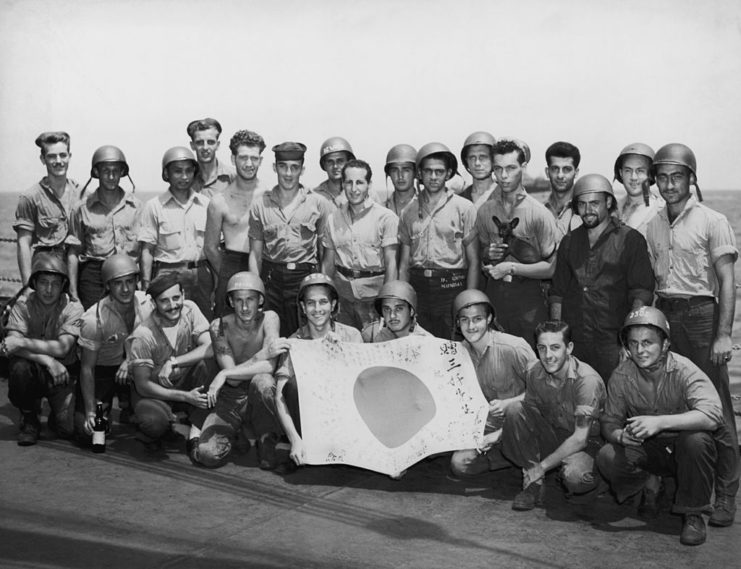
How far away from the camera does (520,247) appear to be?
22.7ft

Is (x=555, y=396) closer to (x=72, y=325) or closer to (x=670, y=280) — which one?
(x=670, y=280)

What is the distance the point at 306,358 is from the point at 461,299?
105 centimetres

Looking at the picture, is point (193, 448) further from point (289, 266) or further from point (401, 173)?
point (401, 173)

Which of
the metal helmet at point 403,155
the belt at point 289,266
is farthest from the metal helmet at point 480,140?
the belt at point 289,266

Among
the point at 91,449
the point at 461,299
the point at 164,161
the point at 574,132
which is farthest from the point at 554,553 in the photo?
the point at 574,132

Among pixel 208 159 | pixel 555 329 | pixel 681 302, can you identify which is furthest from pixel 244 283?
pixel 681 302

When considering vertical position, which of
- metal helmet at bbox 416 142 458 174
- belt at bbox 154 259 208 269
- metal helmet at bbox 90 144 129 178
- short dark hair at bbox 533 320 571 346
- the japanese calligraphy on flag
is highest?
metal helmet at bbox 416 142 458 174

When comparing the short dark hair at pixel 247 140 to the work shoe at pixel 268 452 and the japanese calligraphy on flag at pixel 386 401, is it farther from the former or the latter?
the work shoe at pixel 268 452

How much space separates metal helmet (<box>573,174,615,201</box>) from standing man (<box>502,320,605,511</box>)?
0.87 meters

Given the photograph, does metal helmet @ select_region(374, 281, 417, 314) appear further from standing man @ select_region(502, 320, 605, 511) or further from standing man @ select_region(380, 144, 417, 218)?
standing man @ select_region(380, 144, 417, 218)

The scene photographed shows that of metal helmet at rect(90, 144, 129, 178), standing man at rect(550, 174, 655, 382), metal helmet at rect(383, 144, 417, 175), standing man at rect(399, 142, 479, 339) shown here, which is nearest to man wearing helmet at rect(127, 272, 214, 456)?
metal helmet at rect(90, 144, 129, 178)

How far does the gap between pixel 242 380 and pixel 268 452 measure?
514mm

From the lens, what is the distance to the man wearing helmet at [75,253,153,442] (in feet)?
23.4

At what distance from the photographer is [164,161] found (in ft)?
26.2
